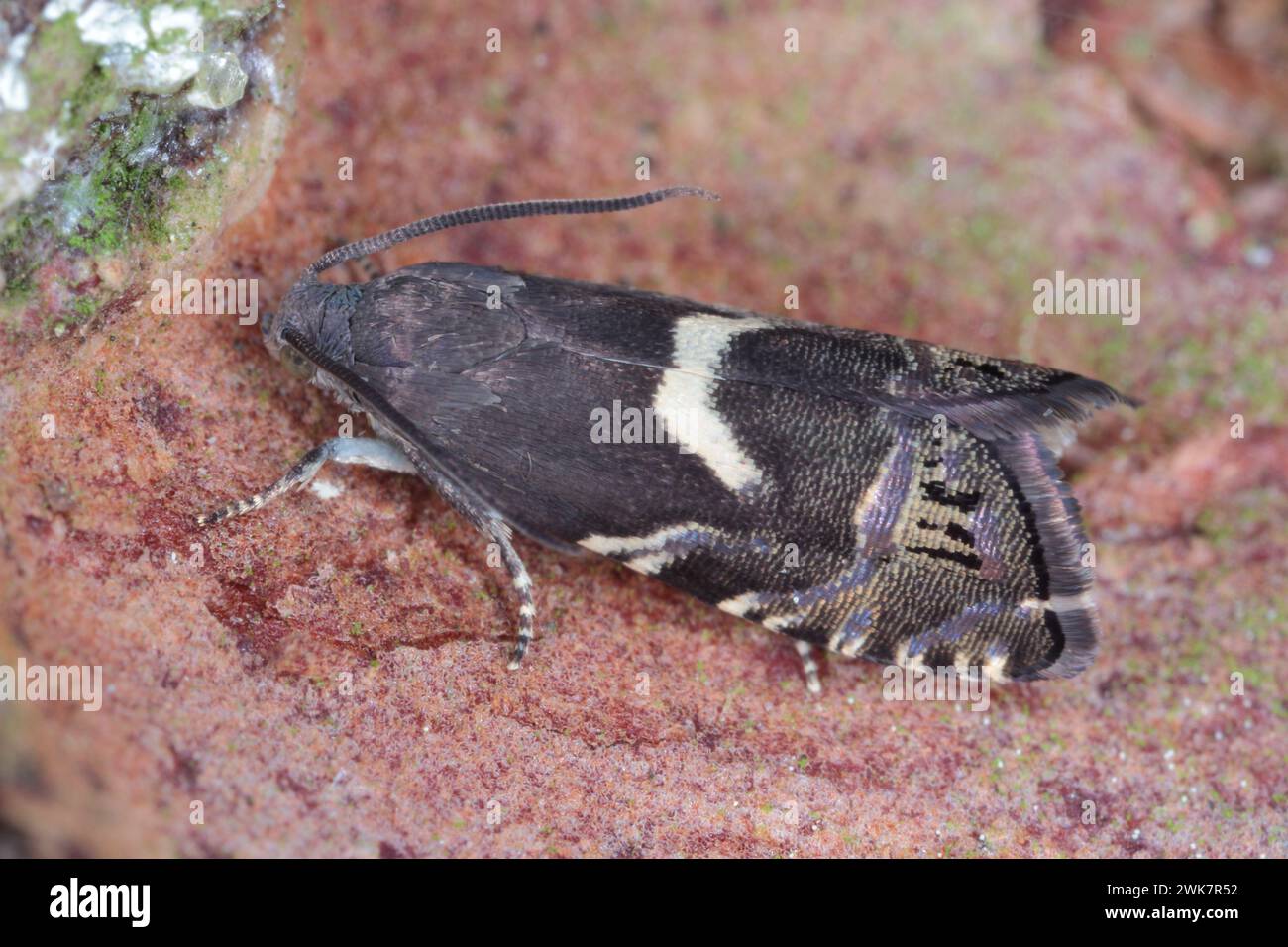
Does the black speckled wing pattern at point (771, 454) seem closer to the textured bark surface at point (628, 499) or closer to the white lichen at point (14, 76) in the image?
the textured bark surface at point (628, 499)

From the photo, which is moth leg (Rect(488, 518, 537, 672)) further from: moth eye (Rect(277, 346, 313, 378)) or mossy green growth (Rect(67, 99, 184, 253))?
mossy green growth (Rect(67, 99, 184, 253))

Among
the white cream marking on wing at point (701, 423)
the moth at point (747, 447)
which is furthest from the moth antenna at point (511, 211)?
the white cream marking on wing at point (701, 423)

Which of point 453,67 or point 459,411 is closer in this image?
point 459,411

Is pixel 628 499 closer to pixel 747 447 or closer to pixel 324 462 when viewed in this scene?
pixel 747 447

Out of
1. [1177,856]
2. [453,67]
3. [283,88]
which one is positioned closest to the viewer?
[1177,856]

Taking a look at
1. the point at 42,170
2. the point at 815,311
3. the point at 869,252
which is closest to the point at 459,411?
the point at 42,170
